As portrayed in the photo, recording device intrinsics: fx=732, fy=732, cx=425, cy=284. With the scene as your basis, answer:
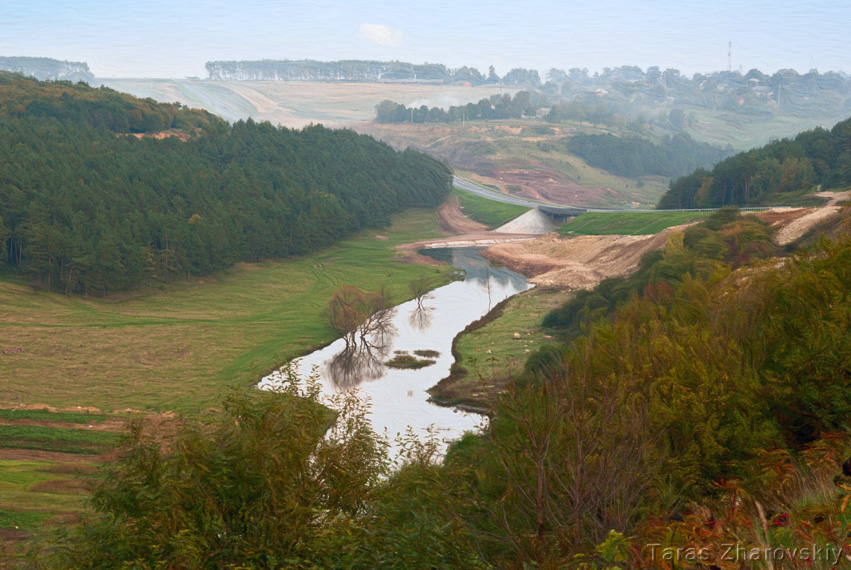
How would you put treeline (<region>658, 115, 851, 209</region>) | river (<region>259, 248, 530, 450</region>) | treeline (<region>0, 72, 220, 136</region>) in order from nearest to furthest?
river (<region>259, 248, 530, 450</region>) → treeline (<region>658, 115, 851, 209</region>) → treeline (<region>0, 72, 220, 136</region>)

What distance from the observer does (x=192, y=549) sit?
39.8 ft

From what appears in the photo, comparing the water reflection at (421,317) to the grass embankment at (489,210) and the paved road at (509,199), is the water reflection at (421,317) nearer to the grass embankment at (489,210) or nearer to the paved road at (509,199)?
the grass embankment at (489,210)

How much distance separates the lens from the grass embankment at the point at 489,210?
12275cm

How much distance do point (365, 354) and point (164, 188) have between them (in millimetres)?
43319

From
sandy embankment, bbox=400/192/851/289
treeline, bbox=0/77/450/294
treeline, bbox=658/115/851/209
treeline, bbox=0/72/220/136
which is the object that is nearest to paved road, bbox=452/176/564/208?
treeline, bbox=0/77/450/294

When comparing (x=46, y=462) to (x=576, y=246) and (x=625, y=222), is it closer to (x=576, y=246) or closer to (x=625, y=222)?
(x=576, y=246)

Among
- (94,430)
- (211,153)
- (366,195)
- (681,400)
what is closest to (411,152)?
(366,195)

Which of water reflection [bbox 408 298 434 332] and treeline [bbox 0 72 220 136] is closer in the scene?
water reflection [bbox 408 298 434 332]

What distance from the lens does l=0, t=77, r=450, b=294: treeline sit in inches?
2707

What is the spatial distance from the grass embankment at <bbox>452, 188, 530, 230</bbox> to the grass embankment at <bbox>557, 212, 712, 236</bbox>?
43.4 feet

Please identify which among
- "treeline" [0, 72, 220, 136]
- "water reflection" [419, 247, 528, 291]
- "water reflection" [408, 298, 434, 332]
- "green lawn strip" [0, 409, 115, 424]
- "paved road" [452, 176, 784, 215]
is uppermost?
"treeline" [0, 72, 220, 136]

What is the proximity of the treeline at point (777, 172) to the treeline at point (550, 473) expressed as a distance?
79.5 m

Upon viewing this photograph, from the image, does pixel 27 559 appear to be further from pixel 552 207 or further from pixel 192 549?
pixel 552 207

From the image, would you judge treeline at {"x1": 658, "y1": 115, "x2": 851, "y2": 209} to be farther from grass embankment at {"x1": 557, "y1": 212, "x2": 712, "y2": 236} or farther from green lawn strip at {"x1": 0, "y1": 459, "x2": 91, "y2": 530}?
green lawn strip at {"x1": 0, "y1": 459, "x2": 91, "y2": 530}
